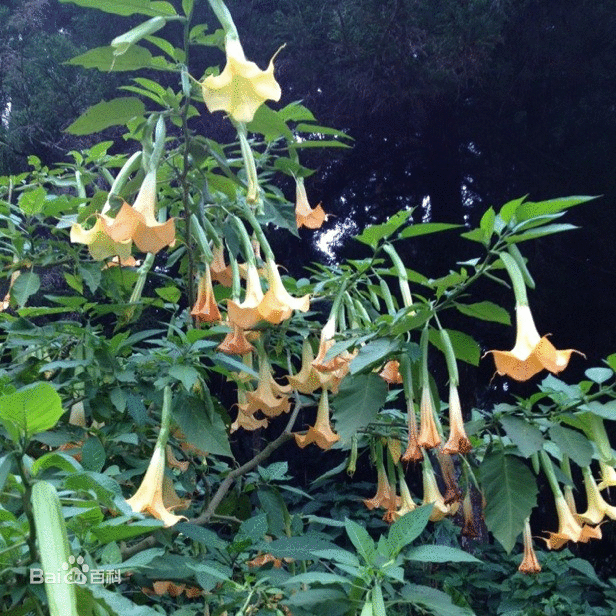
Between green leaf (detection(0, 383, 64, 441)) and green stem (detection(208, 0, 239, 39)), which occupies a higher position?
green stem (detection(208, 0, 239, 39))

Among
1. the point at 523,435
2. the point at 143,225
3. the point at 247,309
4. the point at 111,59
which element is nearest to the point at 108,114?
the point at 111,59

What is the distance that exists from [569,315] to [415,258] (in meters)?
0.83

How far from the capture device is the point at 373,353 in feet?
3.88

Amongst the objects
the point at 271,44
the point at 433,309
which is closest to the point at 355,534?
the point at 433,309

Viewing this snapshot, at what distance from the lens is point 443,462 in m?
1.38

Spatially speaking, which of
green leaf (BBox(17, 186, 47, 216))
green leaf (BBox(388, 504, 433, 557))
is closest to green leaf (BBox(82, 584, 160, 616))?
green leaf (BBox(388, 504, 433, 557))

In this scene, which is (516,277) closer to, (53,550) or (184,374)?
(184,374)

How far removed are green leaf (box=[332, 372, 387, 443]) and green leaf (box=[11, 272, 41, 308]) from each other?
75cm

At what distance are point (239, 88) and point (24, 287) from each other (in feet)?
2.65

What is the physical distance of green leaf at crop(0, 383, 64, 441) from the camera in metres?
0.62

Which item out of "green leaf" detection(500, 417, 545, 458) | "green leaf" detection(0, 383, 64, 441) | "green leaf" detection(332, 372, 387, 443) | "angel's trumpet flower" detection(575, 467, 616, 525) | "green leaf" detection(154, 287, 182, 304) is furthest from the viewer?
"green leaf" detection(154, 287, 182, 304)

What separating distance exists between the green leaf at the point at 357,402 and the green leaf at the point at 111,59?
636mm

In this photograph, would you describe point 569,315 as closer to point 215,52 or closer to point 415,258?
point 415,258

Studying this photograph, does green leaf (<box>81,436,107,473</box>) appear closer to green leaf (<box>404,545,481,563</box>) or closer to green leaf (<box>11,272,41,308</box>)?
green leaf (<box>404,545,481,563</box>)
